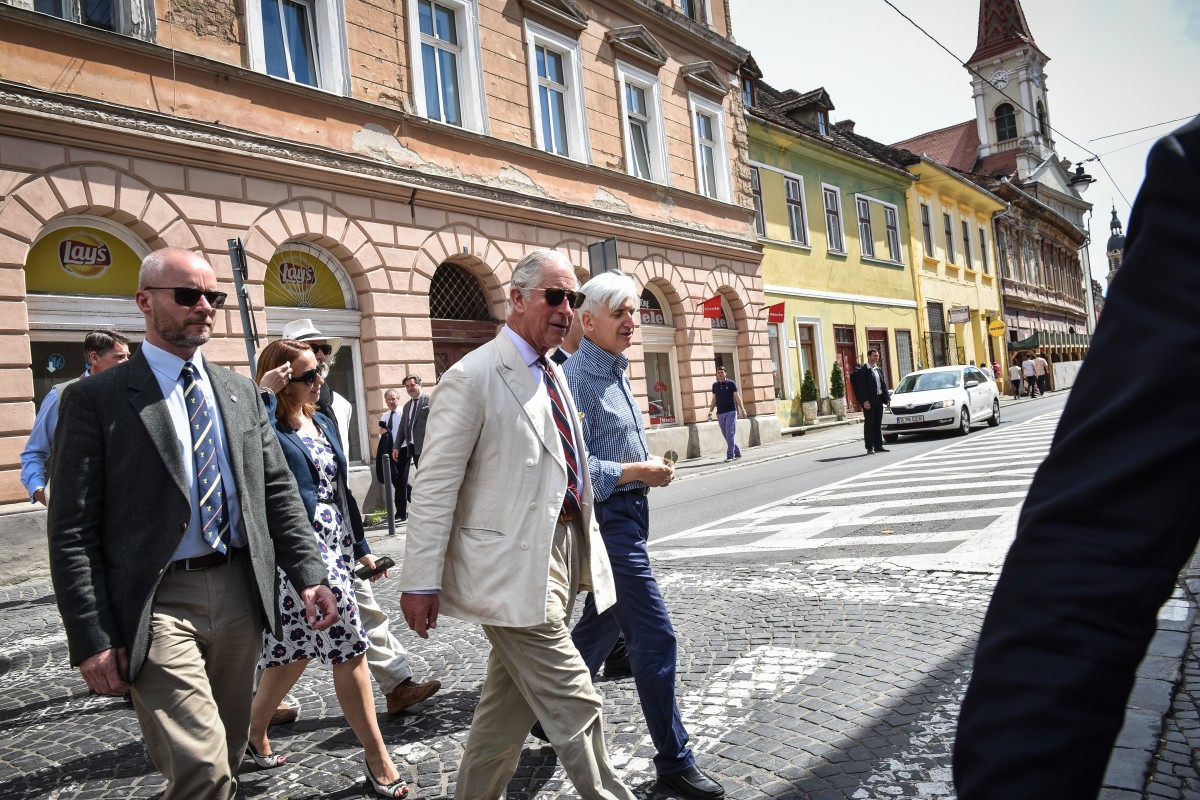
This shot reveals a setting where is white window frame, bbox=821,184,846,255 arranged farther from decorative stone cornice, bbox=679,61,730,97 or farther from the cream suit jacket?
the cream suit jacket

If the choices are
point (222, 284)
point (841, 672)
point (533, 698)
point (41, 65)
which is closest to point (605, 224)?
point (222, 284)

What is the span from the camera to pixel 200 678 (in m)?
2.52

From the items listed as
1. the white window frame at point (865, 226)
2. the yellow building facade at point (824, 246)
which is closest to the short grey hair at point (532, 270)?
the yellow building facade at point (824, 246)

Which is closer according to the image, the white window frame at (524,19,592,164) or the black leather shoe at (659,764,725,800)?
the black leather shoe at (659,764,725,800)

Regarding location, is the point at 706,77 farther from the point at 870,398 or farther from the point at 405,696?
the point at 405,696

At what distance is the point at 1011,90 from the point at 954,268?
88.0ft

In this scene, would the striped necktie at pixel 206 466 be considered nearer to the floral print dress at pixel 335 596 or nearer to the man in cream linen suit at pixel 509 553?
the man in cream linen suit at pixel 509 553

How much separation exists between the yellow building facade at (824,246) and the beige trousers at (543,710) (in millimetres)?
21412

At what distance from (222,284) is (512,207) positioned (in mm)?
5706

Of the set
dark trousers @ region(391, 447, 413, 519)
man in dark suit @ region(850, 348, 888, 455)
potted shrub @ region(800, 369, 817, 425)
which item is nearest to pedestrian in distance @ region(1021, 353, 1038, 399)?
potted shrub @ region(800, 369, 817, 425)

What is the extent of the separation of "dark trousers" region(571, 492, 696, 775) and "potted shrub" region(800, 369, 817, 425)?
848 inches

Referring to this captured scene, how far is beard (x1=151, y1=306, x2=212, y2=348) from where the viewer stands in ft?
8.98

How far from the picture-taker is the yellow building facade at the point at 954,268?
3369 centimetres

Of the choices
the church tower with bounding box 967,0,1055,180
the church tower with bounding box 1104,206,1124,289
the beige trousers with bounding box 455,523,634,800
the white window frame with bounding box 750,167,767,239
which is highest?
the church tower with bounding box 967,0,1055,180
